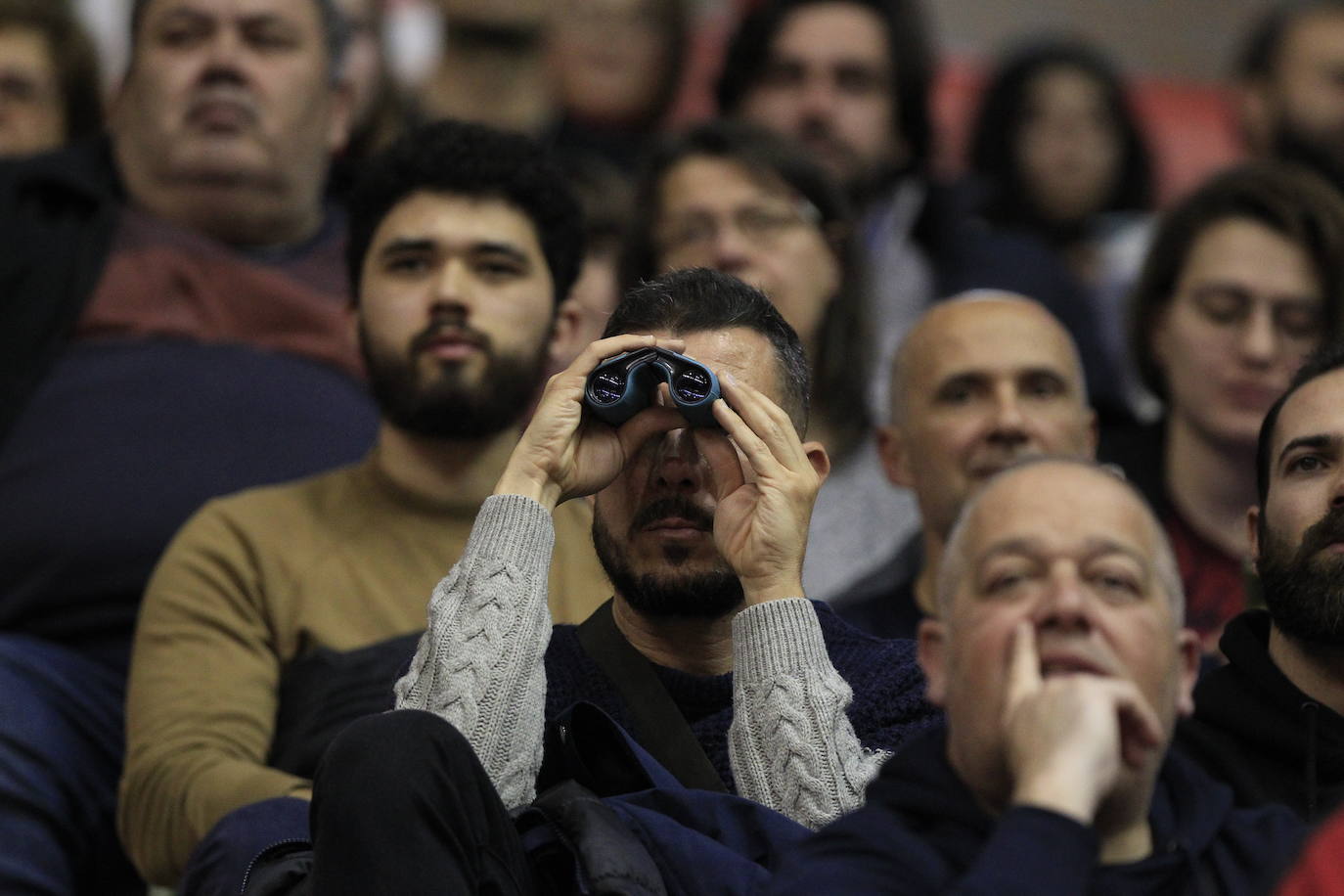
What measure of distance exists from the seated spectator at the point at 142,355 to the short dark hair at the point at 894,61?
95 cm

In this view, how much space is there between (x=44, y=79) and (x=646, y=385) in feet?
8.02

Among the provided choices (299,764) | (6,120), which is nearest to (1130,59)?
Result: (6,120)

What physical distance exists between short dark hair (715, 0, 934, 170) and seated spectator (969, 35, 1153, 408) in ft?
1.04

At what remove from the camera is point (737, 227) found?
3777mm

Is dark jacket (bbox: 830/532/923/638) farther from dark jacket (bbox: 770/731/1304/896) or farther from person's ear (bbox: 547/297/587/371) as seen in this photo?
dark jacket (bbox: 770/731/1304/896)

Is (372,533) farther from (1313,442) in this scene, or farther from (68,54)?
(68,54)

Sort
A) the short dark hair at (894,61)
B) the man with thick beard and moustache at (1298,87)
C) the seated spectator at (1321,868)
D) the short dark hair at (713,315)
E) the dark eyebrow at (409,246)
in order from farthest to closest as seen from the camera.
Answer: the man with thick beard and moustache at (1298,87) < the short dark hair at (894,61) < the dark eyebrow at (409,246) < the short dark hair at (713,315) < the seated spectator at (1321,868)

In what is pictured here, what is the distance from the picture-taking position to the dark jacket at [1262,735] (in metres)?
2.37

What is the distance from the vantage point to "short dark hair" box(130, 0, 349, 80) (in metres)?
3.97

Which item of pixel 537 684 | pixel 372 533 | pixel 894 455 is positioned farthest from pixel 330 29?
pixel 537 684

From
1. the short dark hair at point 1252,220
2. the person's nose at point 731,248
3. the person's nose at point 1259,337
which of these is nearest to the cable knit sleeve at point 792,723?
the person's nose at point 731,248

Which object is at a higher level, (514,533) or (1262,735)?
(514,533)

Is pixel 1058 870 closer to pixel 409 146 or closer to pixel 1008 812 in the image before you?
pixel 1008 812

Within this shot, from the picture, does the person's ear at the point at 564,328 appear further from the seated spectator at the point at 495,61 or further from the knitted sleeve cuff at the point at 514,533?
the seated spectator at the point at 495,61
